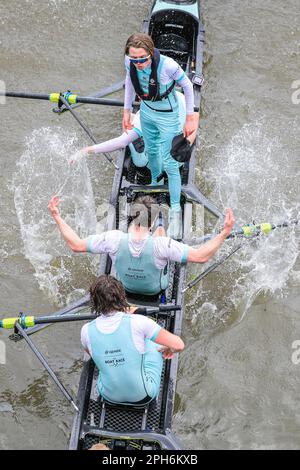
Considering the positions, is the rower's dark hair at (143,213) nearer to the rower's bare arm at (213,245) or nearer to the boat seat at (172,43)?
the rower's bare arm at (213,245)

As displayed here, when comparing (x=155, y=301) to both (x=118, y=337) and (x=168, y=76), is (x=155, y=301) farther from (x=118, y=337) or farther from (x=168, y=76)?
(x=168, y=76)

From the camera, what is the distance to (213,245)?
17.7ft

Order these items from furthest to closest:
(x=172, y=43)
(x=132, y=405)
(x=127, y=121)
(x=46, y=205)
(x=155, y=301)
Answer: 1. (x=172, y=43)
2. (x=46, y=205)
3. (x=127, y=121)
4. (x=155, y=301)
5. (x=132, y=405)

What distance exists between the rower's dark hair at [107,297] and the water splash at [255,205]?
265 cm

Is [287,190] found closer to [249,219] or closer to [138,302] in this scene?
[249,219]

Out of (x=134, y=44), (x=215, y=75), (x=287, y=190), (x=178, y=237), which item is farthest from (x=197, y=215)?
(x=215, y=75)

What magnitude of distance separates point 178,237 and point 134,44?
1.91m

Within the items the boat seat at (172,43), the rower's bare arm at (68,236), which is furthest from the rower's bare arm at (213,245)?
the boat seat at (172,43)

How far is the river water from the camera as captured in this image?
6.59m

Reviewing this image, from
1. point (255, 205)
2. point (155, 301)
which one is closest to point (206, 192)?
point (255, 205)

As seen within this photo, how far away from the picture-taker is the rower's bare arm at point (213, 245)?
211 inches

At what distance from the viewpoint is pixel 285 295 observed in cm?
754

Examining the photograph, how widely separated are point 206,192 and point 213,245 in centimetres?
336

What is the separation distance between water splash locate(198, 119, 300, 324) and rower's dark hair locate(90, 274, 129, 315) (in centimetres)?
265
